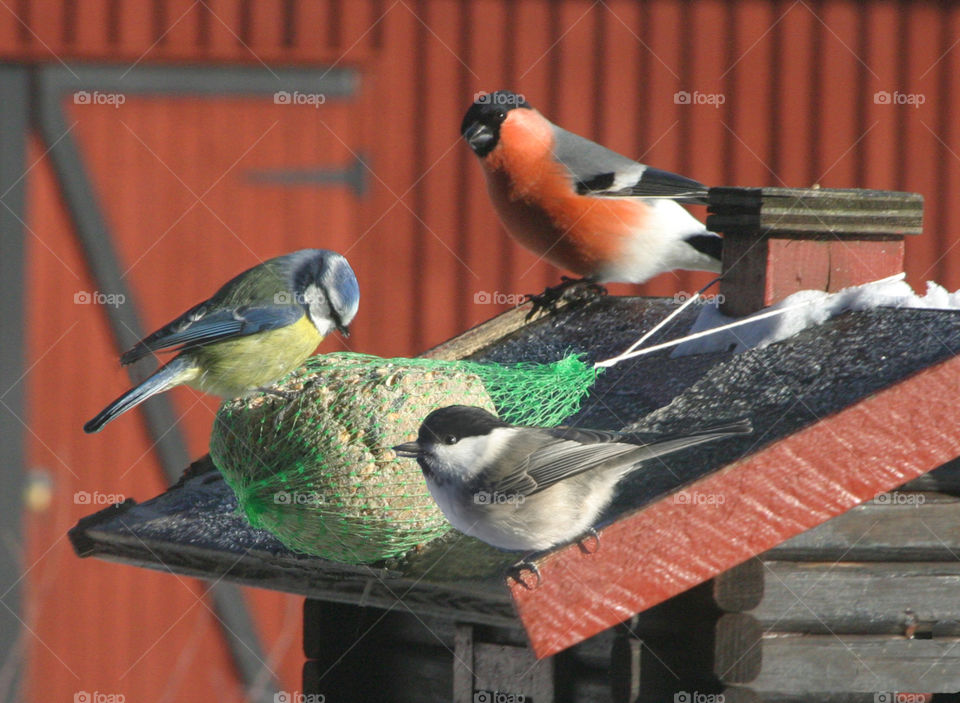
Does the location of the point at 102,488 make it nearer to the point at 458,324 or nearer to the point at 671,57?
the point at 458,324

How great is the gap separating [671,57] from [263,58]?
2.25 m

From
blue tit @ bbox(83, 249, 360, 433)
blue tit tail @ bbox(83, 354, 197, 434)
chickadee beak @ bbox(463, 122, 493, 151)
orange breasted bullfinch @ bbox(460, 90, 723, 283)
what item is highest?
chickadee beak @ bbox(463, 122, 493, 151)

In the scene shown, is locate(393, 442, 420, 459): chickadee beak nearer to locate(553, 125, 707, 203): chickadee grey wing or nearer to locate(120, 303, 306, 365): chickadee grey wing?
locate(120, 303, 306, 365): chickadee grey wing

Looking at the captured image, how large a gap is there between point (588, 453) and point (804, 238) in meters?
0.99

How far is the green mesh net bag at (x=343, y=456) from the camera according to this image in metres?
2.07

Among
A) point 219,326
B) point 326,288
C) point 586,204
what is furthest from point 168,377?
point 586,204

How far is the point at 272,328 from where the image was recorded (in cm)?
297

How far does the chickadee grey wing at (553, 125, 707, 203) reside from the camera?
11.5ft

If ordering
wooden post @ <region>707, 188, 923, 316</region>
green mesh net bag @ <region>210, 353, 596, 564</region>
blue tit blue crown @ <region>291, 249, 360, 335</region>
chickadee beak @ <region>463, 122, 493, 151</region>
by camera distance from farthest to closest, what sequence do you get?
chickadee beak @ <region>463, 122, 493, 151</region>, blue tit blue crown @ <region>291, 249, 360, 335</region>, wooden post @ <region>707, 188, 923, 316</region>, green mesh net bag @ <region>210, 353, 596, 564</region>

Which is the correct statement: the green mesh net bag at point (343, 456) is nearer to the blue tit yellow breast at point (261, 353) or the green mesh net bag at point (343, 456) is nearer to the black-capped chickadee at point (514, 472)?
Answer: the black-capped chickadee at point (514, 472)

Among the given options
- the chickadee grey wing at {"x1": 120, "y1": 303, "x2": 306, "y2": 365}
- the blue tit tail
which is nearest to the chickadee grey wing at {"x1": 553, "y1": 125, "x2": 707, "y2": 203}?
the chickadee grey wing at {"x1": 120, "y1": 303, "x2": 306, "y2": 365}

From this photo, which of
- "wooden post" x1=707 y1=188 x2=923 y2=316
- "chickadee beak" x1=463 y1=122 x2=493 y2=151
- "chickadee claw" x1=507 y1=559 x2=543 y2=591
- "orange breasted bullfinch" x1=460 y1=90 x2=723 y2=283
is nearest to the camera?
"chickadee claw" x1=507 y1=559 x2=543 y2=591

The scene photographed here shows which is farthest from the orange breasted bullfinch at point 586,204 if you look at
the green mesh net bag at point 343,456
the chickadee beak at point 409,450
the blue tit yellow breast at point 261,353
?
the chickadee beak at point 409,450

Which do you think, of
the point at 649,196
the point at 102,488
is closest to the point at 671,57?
the point at 649,196
